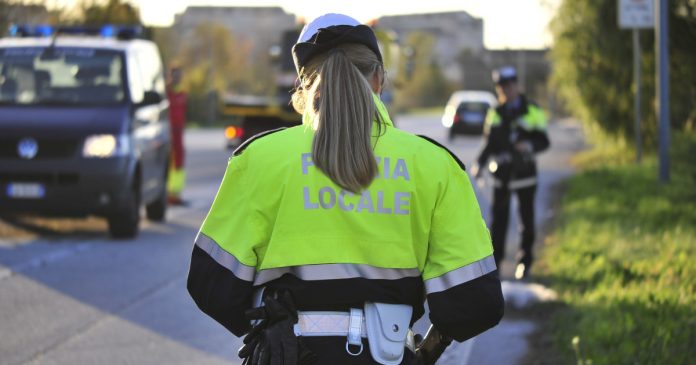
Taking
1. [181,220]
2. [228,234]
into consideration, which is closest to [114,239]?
[181,220]

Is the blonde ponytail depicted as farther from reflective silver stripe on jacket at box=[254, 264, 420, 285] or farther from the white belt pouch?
the white belt pouch

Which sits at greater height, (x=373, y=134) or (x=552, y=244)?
(x=373, y=134)

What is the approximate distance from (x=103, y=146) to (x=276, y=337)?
8979 millimetres

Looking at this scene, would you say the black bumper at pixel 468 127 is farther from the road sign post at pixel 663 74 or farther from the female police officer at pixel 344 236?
the female police officer at pixel 344 236

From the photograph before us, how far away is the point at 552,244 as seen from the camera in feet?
39.5

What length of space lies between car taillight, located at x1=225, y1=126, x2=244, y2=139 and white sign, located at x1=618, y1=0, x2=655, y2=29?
816 cm

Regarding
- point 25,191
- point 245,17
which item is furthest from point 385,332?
point 245,17

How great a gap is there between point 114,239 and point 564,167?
1506 cm

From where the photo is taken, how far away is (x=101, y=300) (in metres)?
8.84

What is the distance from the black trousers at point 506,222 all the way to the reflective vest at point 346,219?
6649 mm

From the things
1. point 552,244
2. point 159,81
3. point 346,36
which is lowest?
point 552,244

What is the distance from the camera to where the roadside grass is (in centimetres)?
644

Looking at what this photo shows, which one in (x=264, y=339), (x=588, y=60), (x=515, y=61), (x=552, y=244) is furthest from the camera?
(x=515, y=61)

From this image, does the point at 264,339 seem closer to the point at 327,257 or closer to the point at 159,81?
the point at 327,257
